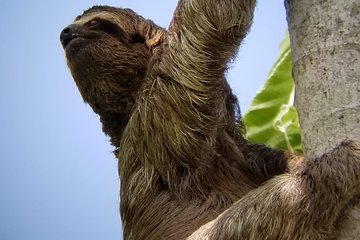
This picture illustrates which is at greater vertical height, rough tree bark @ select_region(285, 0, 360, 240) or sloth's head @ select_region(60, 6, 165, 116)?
sloth's head @ select_region(60, 6, 165, 116)

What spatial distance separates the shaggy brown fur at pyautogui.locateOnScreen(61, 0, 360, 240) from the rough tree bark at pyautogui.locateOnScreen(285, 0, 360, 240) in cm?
55

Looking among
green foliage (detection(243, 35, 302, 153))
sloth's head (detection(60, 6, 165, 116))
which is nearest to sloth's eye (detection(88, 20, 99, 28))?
sloth's head (detection(60, 6, 165, 116))

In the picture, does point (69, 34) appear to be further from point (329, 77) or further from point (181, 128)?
point (329, 77)

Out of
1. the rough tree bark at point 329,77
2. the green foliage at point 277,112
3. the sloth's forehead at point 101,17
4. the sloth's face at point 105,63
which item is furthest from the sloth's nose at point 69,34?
the rough tree bark at point 329,77

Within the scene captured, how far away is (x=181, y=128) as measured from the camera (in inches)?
214

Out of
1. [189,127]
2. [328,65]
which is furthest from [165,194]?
[328,65]

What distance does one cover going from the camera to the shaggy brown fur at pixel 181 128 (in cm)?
526

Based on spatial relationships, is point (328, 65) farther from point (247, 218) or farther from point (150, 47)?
point (150, 47)

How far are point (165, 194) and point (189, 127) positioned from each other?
64 centimetres

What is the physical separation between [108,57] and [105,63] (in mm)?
68

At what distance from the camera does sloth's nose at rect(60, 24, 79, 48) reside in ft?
21.0

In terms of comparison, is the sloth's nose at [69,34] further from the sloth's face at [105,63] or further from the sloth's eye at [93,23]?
the sloth's eye at [93,23]

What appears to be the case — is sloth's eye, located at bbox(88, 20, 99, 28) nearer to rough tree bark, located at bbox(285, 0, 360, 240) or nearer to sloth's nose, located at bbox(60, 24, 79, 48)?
sloth's nose, located at bbox(60, 24, 79, 48)

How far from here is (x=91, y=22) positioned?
6523 mm
